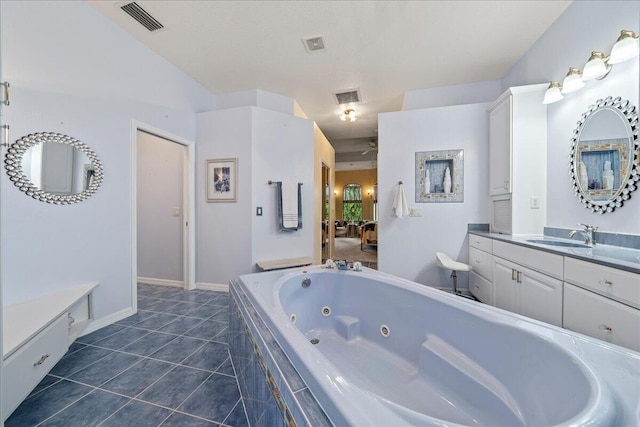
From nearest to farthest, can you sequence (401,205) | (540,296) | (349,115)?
(540,296) < (401,205) < (349,115)

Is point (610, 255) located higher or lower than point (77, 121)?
lower

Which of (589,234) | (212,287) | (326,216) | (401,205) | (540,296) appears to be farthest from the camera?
(326,216)

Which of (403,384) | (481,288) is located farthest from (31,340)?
(481,288)

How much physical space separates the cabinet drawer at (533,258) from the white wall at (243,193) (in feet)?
8.21

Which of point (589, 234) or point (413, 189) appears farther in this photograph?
point (413, 189)

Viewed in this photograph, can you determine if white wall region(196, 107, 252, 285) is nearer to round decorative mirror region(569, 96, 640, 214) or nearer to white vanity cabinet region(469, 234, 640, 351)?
white vanity cabinet region(469, 234, 640, 351)

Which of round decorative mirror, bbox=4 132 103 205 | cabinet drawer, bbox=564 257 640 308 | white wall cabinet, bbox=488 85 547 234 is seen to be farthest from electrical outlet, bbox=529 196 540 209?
round decorative mirror, bbox=4 132 103 205

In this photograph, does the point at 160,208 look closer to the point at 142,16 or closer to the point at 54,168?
the point at 54,168

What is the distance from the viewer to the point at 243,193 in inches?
128

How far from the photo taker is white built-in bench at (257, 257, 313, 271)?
3.08 m

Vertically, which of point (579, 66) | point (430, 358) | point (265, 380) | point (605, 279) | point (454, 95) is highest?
point (454, 95)

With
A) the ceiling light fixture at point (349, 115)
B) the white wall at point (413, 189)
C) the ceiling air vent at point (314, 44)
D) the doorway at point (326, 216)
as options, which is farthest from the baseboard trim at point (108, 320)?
the ceiling light fixture at point (349, 115)

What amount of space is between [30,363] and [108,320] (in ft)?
3.85

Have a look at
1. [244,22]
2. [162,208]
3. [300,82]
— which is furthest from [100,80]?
[300,82]
